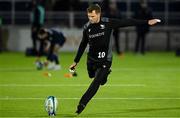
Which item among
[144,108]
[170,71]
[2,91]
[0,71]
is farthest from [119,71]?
[144,108]

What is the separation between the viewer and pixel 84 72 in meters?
25.7

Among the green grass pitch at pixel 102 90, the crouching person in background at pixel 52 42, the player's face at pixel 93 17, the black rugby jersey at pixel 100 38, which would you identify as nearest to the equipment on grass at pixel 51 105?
the green grass pitch at pixel 102 90

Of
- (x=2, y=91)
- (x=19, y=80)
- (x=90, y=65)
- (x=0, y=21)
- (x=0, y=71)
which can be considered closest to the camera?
(x=90, y=65)

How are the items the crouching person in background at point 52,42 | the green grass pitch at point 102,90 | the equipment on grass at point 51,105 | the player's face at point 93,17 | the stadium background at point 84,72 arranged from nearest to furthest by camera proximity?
the equipment on grass at point 51,105 < the player's face at point 93,17 < the green grass pitch at point 102,90 < the stadium background at point 84,72 < the crouching person in background at point 52,42

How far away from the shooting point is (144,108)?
613 inches

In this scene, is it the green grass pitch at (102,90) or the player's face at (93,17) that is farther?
the green grass pitch at (102,90)

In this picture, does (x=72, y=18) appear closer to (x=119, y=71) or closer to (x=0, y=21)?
(x=0, y=21)

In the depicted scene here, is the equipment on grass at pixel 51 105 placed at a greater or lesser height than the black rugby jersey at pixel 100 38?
lesser

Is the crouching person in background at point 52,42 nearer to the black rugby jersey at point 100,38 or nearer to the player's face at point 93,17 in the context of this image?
the black rugby jersey at point 100,38

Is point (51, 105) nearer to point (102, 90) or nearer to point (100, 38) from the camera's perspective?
point (100, 38)

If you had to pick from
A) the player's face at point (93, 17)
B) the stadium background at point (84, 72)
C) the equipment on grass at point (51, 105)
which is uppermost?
the player's face at point (93, 17)

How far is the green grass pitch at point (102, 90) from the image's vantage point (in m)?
15.1

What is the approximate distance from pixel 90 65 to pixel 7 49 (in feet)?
78.7

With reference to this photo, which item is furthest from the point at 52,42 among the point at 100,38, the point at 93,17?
the point at 93,17
